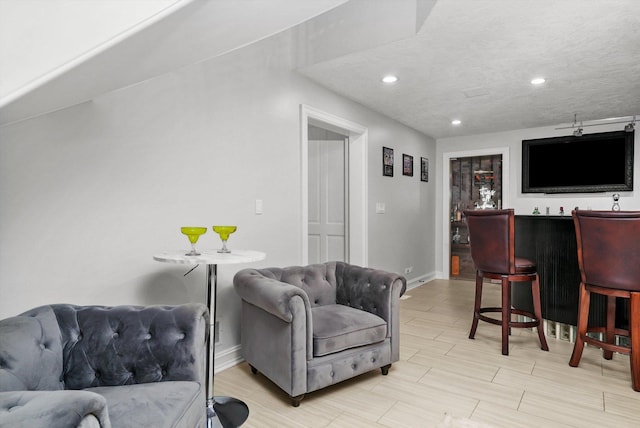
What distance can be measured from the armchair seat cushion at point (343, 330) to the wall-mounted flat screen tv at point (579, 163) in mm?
4114

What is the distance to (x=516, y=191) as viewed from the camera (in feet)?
18.1

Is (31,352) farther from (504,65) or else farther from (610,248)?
(504,65)

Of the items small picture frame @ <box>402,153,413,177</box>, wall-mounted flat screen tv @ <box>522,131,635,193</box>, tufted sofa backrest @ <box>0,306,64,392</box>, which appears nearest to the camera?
tufted sofa backrest @ <box>0,306,64,392</box>

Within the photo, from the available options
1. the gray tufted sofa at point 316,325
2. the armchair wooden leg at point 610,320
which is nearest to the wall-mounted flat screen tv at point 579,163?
the armchair wooden leg at point 610,320

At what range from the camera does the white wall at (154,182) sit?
5.81ft

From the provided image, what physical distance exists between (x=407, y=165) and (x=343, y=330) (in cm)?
345

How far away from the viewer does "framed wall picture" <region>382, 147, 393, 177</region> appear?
15.3ft

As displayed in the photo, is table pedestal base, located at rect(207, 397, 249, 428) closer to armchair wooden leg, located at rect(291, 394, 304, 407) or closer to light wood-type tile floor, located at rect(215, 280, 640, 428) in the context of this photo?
light wood-type tile floor, located at rect(215, 280, 640, 428)

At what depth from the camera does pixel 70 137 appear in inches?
74.9

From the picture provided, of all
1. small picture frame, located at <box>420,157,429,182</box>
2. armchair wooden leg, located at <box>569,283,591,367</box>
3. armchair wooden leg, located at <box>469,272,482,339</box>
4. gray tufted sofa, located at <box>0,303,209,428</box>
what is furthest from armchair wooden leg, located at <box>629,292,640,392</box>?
small picture frame, located at <box>420,157,429,182</box>

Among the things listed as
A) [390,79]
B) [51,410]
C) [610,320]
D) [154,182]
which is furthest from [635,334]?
[154,182]

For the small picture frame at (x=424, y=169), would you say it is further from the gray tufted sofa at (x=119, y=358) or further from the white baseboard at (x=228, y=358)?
the gray tufted sofa at (x=119, y=358)

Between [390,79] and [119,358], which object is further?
[390,79]

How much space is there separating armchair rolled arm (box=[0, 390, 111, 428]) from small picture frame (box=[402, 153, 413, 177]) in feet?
15.3
